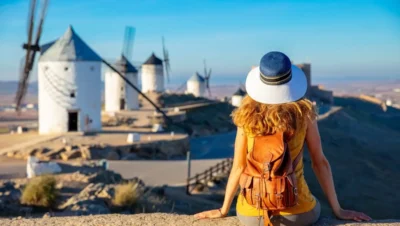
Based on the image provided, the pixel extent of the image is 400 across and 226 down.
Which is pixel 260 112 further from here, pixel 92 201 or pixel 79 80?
pixel 79 80

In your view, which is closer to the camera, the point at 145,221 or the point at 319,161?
the point at 319,161

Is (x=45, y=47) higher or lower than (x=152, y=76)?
higher

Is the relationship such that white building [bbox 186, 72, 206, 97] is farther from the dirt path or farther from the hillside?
the dirt path

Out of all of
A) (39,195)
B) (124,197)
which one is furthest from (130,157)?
(124,197)

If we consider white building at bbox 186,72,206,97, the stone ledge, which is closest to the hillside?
the stone ledge

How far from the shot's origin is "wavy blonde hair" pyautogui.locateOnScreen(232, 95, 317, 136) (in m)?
3.16

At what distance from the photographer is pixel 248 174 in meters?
3.18

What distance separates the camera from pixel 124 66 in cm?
3481

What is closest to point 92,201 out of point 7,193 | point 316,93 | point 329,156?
point 7,193

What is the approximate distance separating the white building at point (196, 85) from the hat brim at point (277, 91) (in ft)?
160

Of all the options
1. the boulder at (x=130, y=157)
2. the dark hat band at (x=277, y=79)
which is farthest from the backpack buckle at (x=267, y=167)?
the boulder at (x=130, y=157)

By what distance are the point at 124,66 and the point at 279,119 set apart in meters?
32.3

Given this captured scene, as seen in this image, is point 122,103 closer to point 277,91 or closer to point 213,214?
point 213,214

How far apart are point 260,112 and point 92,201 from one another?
528cm
